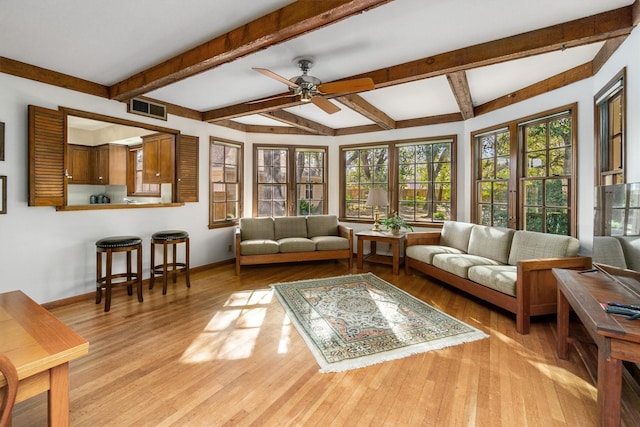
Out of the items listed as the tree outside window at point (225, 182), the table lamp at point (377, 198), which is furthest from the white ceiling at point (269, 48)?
the table lamp at point (377, 198)

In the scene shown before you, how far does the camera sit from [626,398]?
1.90m

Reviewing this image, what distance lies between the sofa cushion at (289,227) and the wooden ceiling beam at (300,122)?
1.61 metres

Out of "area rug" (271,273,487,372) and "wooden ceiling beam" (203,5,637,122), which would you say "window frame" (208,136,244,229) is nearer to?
"area rug" (271,273,487,372)

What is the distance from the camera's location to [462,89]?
11.6 feet

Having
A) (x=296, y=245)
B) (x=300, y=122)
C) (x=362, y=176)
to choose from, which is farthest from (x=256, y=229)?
(x=362, y=176)

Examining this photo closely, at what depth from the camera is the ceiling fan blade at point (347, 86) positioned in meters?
2.76

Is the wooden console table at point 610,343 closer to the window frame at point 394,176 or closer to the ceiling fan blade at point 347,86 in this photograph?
the ceiling fan blade at point 347,86

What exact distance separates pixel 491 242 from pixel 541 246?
2.14ft

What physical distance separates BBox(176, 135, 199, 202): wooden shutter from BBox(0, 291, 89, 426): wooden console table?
345 centimetres

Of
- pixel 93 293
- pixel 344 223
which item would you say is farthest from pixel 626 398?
pixel 93 293

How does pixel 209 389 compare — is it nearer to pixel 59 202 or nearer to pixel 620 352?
pixel 620 352

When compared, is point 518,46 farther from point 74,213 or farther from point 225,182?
point 74,213

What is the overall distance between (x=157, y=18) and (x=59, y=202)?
2328mm

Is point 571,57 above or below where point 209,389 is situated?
above
